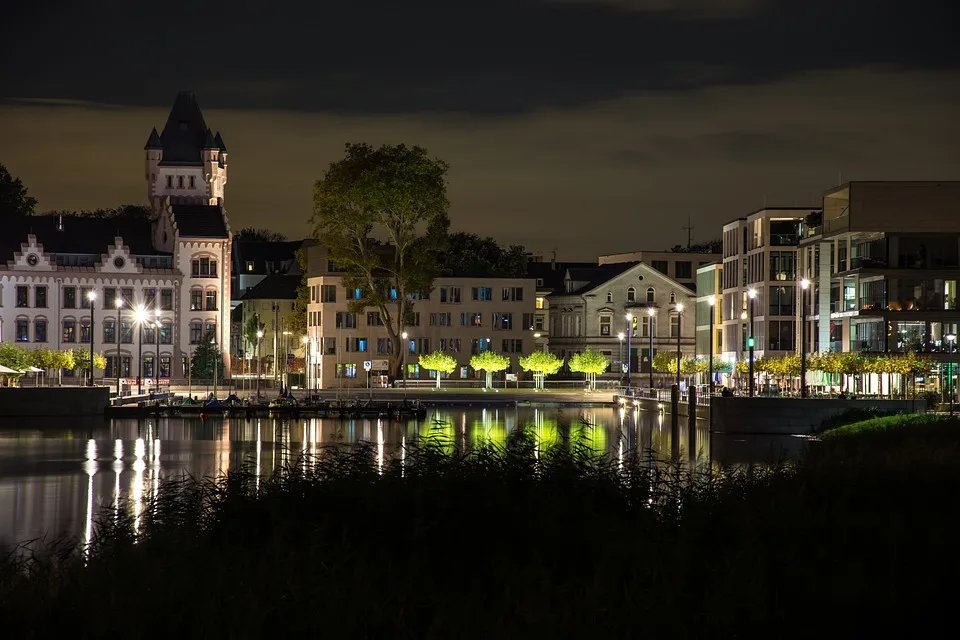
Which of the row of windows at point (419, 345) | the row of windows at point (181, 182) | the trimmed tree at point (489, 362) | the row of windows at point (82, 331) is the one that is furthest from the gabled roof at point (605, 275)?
the row of windows at point (82, 331)

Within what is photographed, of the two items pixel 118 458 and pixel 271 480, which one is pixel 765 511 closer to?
pixel 271 480

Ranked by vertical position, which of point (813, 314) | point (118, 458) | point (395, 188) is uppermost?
point (395, 188)

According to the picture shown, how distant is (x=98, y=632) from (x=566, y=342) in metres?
134

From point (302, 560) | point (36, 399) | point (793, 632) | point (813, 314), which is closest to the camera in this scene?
point (793, 632)

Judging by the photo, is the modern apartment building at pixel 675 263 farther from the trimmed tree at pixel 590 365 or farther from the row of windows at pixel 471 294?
the trimmed tree at pixel 590 365

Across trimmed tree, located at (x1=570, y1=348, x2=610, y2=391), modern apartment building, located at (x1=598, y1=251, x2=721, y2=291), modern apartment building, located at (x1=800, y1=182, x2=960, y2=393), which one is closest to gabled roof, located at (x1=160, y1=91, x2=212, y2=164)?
trimmed tree, located at (x1=570, y1=348, x2=610, y2=391)

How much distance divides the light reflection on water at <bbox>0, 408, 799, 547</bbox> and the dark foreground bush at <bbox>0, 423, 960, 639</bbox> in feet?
7.22

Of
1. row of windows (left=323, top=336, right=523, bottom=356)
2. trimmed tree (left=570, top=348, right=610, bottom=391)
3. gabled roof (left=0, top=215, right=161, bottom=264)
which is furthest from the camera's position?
gabled roof (left=0, top=215, right=161, bottom=264)

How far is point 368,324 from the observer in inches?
5172

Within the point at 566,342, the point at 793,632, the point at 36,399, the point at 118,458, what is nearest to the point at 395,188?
the point at 36,399

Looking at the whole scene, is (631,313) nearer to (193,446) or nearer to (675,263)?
(675,263)

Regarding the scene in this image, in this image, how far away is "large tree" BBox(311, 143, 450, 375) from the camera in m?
109

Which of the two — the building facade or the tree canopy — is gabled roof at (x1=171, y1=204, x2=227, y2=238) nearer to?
the building facade

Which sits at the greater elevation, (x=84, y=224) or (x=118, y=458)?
(x=84, y=224)
